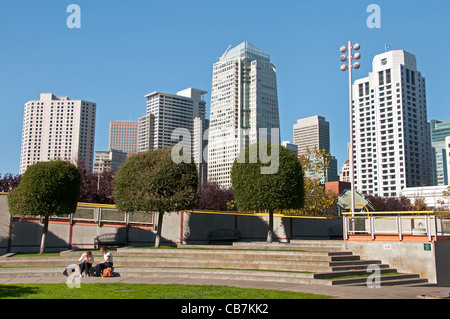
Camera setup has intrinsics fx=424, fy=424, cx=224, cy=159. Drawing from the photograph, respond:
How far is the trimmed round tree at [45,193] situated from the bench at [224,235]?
911 centimetres

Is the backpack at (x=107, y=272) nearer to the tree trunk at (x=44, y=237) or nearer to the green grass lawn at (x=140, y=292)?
the green grass lawn at (x=140, y=292)

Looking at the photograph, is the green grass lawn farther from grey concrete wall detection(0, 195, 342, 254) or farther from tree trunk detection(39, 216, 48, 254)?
grey concrete wall detection(0, 195, 342, 254)

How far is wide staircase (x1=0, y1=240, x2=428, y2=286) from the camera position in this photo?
16.0 meters

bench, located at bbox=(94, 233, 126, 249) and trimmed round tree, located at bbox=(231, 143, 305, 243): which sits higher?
trimmed round tree, located at bbox=(231, 143, 305, 243)

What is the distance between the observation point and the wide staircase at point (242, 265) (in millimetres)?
16006

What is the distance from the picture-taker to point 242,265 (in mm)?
18281

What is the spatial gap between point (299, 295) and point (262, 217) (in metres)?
19.5

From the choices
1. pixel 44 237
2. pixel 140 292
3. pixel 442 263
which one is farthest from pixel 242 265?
pixel 44 237

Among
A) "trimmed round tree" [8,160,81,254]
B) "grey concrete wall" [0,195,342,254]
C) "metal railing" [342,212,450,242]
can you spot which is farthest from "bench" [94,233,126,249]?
"metal railing" [342,212,450,242]

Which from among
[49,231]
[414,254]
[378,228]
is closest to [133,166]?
[49,231]

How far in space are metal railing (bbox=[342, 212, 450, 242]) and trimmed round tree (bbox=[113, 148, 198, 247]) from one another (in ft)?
32.2
